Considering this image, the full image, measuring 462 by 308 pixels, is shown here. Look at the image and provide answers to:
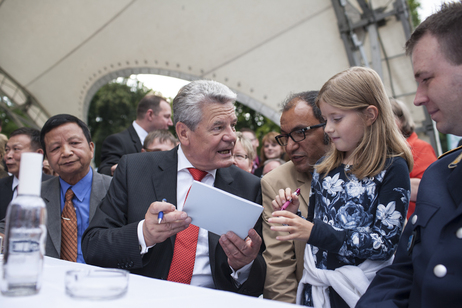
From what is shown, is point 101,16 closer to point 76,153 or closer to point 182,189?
point 76,153

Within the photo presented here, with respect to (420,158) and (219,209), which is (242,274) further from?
(420,158)

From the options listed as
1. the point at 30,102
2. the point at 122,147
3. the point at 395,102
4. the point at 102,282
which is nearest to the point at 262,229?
the point at 102,282

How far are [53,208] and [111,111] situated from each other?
2698cm

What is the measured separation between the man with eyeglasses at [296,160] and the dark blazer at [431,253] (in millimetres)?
865

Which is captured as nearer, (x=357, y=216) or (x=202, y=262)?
(x=357, y=216)

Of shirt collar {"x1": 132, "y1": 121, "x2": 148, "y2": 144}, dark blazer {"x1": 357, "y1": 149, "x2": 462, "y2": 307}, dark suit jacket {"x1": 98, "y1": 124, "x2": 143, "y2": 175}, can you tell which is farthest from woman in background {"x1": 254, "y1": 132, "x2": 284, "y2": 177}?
dark blazer {"x1": 357, "y1": 149, "x2": 462, "y2": 307}

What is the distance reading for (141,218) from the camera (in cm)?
225

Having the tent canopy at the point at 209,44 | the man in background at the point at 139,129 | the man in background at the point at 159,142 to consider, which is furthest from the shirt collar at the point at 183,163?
the tent canopy at the point at 209,44

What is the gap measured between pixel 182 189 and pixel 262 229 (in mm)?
588

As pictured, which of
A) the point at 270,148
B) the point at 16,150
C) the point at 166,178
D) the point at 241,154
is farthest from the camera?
the point at 270,148

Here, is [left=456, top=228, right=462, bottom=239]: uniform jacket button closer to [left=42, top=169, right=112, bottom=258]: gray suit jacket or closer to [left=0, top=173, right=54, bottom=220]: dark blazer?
[left=42, top=169, right=112, bottom=258]: gray suit jacket

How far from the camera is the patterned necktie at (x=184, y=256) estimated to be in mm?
2145

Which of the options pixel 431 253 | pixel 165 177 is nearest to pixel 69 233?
pixel 165 177

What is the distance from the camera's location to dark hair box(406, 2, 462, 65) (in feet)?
4.49
